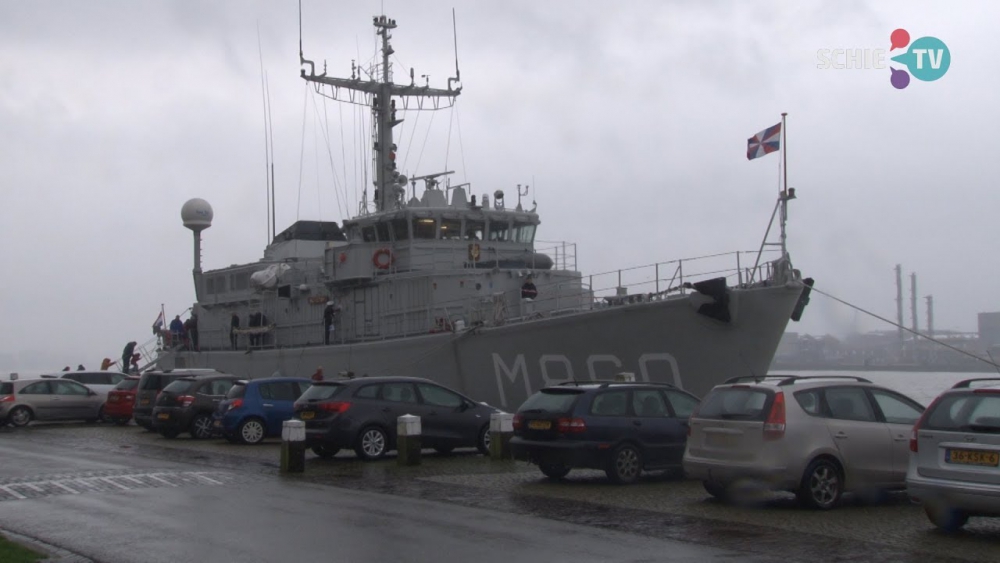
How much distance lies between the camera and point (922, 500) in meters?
10.5

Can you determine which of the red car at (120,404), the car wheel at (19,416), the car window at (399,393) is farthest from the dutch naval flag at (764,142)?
the car wheel at (19,416)

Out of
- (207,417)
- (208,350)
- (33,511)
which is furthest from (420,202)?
(33,511)

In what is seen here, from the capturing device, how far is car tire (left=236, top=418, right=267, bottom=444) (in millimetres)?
22188

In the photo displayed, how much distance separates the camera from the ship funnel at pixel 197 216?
39.8 metres

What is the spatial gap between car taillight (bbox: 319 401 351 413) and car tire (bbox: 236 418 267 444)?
4556 millimetres

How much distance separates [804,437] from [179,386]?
16.8 meters

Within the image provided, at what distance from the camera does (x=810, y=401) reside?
41.0ft

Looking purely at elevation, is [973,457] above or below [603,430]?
above

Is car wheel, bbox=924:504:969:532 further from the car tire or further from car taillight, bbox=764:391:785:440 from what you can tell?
the car tire

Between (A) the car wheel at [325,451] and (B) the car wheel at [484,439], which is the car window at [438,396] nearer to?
(B) the car wheel at [484,439]

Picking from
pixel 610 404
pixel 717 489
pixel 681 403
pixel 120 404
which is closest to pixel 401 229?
pixel 120 404

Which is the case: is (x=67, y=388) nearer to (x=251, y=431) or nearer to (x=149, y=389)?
(x=149, y=389)

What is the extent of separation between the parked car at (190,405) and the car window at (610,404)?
467 inches

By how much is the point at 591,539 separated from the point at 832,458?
11.8ft
